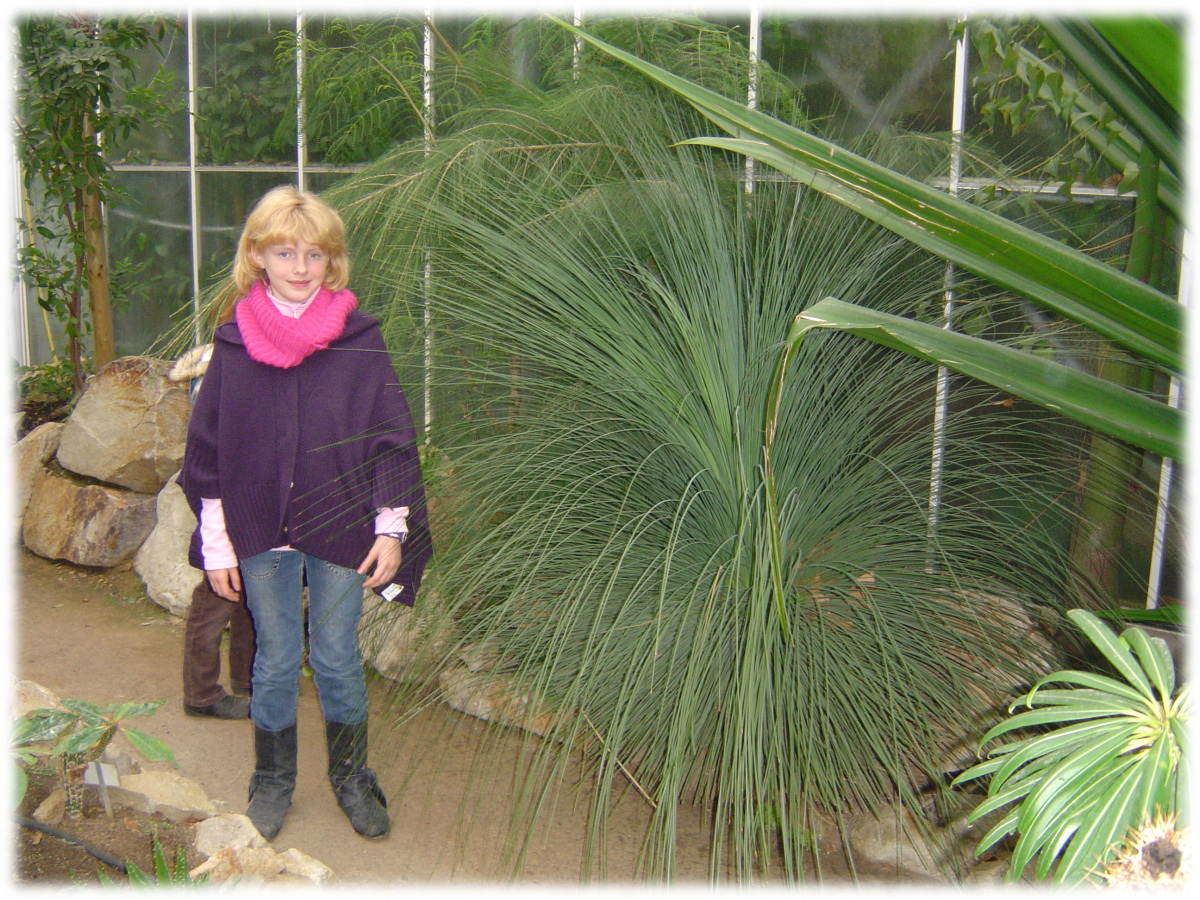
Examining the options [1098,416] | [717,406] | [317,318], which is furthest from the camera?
[317,318]

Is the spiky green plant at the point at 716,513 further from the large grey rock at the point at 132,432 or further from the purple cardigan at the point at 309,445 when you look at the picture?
the large grey rock at the point at 132,432

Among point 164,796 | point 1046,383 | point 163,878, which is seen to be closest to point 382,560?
point 164,796

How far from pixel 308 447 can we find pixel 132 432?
2466 mm

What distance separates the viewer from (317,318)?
76.0 inches

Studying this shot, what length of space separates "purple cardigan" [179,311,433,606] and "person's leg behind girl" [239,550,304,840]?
0.24 feet

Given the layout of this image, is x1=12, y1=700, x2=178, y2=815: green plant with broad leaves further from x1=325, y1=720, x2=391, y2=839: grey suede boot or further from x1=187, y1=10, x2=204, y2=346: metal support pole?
x1=187, y1=10, x2=204, y2=346: metal support pole

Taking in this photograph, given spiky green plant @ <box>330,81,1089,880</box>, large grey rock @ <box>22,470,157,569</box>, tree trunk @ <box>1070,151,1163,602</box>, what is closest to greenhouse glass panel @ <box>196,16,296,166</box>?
large grey rock @ <box>22,470,157,569</box>

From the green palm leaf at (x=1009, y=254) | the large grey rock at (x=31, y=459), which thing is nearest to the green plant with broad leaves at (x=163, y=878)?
the green palm leaf at (x=1009, y=254)

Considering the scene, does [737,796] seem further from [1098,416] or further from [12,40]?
[12,40]

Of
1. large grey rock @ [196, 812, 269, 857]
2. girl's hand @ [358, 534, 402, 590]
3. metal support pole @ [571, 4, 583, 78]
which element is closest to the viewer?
large grey rock @ [196, 812, 269, 857]

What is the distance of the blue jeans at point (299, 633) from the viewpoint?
6.54ft

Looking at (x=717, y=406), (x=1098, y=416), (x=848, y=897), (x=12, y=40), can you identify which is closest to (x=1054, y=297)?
(x=1098, y=416)

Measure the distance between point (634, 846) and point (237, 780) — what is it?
3.39 feet

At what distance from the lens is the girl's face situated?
1938 millimetres
